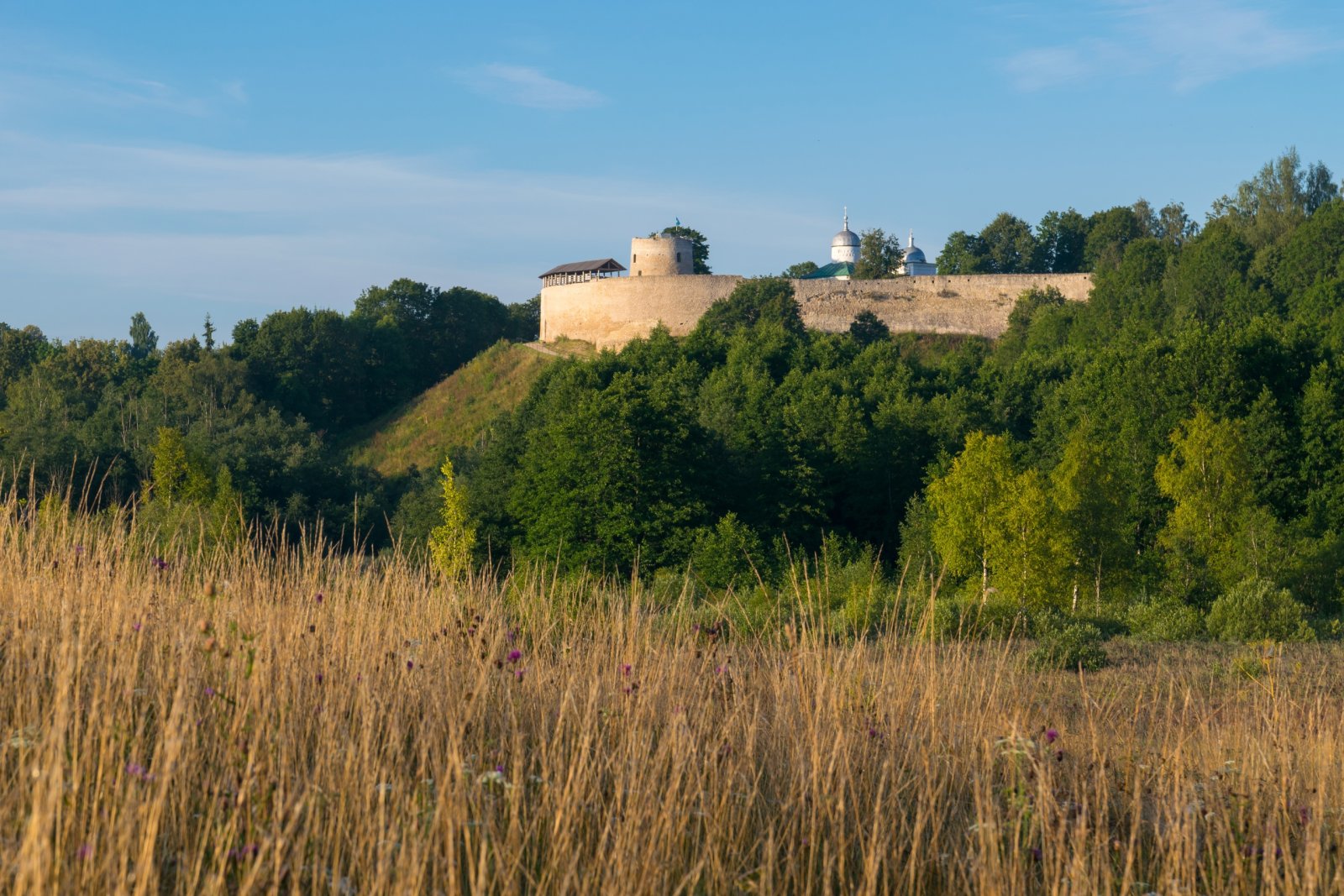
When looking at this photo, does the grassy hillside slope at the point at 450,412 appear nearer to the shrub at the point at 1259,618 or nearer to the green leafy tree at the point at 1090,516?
A: the green leafy tree at the point at 1090,516

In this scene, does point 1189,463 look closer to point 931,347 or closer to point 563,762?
point 563,762

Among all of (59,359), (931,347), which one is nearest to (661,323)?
(931,347)

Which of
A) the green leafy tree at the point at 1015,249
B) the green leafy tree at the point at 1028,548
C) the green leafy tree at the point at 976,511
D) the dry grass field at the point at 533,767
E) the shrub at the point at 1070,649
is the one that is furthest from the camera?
the green leafy tree at the point at 1015,249

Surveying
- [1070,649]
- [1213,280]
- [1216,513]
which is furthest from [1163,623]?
[1213,280]

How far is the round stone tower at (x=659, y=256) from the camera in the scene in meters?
65.9

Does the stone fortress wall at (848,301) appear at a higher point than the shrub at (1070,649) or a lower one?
higher

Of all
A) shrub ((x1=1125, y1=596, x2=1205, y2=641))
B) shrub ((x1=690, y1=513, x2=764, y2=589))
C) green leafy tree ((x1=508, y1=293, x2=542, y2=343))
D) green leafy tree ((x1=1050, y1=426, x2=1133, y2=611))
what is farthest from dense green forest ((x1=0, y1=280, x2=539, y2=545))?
shrub ((x1=1125, y1=596, x2=1205, y2=641))

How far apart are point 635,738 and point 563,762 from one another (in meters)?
0.22

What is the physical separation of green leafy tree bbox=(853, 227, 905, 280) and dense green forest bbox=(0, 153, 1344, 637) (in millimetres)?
8839

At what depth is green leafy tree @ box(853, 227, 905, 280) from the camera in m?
68.2

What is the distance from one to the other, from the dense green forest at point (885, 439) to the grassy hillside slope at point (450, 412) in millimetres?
3037

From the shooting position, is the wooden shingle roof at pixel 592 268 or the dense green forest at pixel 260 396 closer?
the dense green forest at pixel 260 396

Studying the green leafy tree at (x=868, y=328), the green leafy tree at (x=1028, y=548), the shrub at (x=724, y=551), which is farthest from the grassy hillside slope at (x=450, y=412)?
the green leafy tree at (x=1028, y=548)

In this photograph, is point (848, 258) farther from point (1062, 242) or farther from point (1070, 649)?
point (1070, 649)
